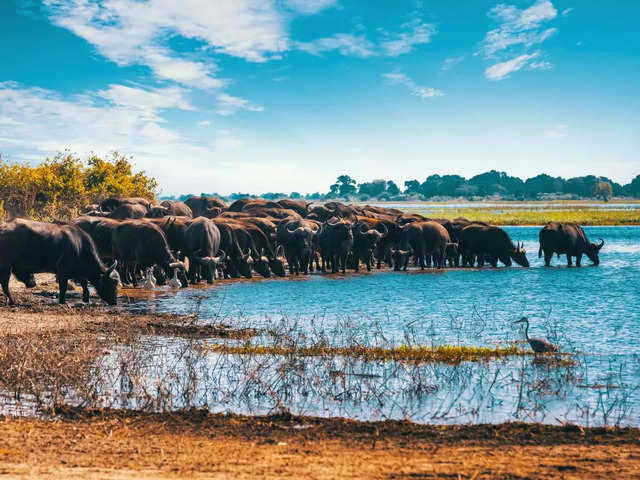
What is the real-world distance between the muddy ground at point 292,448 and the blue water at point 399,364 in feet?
1.88

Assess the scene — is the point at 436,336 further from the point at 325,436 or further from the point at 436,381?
the point at 325,436

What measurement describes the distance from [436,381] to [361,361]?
156 centimetres

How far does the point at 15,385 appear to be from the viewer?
850cm

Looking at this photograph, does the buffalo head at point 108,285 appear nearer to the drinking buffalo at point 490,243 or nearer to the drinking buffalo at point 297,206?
the drinking buffalo at point 490,243

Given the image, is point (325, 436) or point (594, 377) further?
point (594, 377)

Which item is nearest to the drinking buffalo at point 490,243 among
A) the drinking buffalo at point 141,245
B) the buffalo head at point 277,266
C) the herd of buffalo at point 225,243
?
the herd of buffalo at point 225,243

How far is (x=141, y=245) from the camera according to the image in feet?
67.3

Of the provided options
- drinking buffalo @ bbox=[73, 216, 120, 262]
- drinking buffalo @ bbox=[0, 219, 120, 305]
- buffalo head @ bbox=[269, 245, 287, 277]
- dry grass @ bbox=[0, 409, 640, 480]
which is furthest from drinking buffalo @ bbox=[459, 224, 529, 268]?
dry grass @ bbox=[0, 409, 640, 480]

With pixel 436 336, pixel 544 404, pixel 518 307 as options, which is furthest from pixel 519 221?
pixel 544 404

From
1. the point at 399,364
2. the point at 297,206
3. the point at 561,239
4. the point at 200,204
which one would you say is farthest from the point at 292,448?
the point at 200,204

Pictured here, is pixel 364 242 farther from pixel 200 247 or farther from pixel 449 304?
pixel 449 304

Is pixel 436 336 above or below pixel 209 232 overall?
below

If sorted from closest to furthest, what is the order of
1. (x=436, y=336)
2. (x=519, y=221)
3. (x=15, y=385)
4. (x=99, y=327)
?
(x=15, y=385) → (x=99, y=327) → (x=436, y=336) → (x=519, y=221)

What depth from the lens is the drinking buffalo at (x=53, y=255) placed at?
15047 mm
